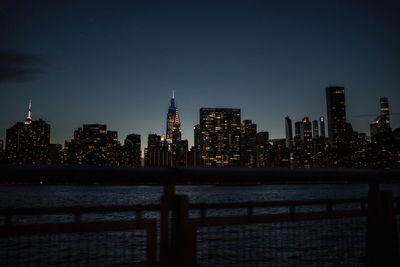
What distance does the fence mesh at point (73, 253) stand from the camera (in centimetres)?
304

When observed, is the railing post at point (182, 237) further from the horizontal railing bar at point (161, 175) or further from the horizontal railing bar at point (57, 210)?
the horizontal railing bar at point (57, 210)

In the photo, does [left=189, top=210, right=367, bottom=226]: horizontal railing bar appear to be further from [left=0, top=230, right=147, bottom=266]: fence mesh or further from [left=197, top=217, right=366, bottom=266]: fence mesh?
[left=0, top=230, right=147, bottom=266]: fence mesh

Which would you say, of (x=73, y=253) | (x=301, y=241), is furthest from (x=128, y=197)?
(x=301, y=241)

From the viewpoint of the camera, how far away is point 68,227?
95.0 inches

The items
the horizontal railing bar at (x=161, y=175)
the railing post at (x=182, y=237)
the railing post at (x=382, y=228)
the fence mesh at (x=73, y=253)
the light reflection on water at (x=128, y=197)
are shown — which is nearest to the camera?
the horizontal railing bar at (x=161, y=175)

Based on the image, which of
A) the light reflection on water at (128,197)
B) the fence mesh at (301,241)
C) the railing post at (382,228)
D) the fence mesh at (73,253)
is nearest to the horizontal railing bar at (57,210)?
the fence mesh at (73,253)

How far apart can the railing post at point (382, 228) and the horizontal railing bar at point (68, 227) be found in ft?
7.00

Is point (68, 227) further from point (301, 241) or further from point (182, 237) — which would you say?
point (301, 241)

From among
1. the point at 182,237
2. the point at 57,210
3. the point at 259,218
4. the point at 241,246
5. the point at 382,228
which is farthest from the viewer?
the point at 241,246

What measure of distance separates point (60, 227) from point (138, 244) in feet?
60.7

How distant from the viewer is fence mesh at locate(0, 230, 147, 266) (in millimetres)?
3040

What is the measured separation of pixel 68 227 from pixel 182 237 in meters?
0.78

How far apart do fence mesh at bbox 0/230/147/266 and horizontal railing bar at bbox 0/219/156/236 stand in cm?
11

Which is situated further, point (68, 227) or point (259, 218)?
point (259, 218)
